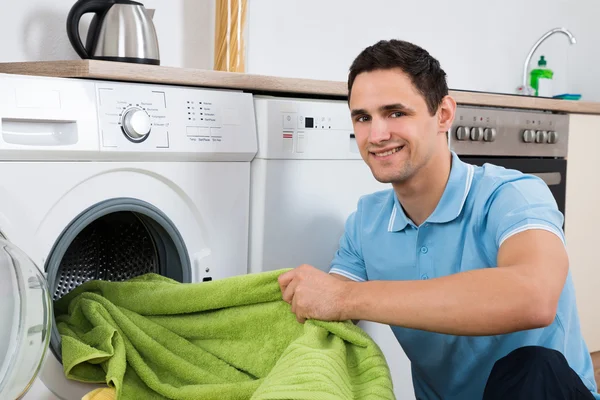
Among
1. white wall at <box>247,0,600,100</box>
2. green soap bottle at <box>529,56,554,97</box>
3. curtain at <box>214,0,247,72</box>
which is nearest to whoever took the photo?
curtain at <box>214,0,247,72</box>

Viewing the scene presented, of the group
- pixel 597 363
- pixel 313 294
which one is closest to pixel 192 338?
pixel 313 294

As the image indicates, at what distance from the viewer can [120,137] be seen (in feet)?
4.82

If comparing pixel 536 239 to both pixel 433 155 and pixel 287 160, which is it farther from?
pixel 287 160

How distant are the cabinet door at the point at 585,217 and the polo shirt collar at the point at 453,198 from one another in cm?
129

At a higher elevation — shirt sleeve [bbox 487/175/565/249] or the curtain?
the curtain

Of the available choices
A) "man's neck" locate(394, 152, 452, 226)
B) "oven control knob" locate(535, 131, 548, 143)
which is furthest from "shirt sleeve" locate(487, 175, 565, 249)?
"oven control knob" locate(535, 131, 548, 143)

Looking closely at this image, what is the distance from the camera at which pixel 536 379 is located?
1192mm

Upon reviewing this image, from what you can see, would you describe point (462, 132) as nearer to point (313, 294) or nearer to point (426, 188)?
point (426, 188)

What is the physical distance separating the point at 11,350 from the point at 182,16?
4.45ft

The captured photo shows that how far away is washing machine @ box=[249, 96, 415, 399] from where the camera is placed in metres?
1.72

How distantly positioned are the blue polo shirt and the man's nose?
15cm

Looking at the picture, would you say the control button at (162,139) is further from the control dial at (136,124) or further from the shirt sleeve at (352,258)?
the shirt sleeve at (352,258)

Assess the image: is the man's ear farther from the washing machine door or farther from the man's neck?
the washing machine door

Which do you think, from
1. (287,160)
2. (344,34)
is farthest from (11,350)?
(344,34)
